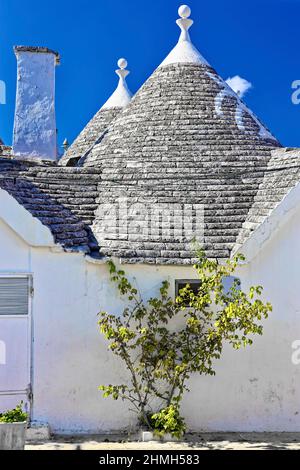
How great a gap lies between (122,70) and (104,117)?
194cm

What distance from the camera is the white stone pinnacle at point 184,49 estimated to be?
1298 centimetres

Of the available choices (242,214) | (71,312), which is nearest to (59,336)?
(71,312)

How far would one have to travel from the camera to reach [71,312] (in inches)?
365

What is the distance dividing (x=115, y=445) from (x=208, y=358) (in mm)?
1928

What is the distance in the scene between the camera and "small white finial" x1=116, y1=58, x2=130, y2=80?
17.3 m

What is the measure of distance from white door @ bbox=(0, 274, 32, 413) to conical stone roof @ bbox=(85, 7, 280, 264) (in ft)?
5.32

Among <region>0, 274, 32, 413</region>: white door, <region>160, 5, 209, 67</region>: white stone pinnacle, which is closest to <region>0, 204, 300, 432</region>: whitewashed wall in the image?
<region>0, 274, 32, 413</region>: white door

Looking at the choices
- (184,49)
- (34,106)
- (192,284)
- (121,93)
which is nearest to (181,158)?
(192,284)

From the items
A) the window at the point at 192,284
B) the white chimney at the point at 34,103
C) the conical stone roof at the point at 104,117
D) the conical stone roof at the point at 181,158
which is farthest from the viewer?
the conical stone roof at the point at 104,117

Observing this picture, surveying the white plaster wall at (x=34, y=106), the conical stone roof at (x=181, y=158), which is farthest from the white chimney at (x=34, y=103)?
the conical stone roof at (x=181, y=158)

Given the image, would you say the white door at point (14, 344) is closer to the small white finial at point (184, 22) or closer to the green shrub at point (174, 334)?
the green shrub at point (174, 334)

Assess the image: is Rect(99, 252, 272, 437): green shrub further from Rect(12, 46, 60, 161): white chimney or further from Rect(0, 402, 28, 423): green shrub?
Rect(12, 46, 60, 161): white chimney

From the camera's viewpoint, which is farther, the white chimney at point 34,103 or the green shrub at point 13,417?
the white chimney at point 34,103

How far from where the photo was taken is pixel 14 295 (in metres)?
9.16
